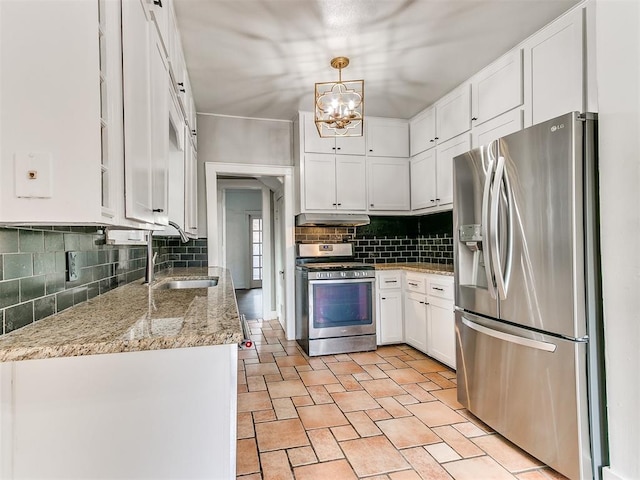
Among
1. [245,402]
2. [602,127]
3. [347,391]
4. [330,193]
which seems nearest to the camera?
[602,127]

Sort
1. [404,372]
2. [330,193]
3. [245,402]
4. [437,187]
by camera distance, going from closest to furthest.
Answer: [245,402] → [404,372] → [437,187] → [330,193]

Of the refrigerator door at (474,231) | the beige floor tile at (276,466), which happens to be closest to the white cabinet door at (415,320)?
the refrigerator door at (474,231)

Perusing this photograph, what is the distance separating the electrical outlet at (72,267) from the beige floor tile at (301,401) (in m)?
1.66

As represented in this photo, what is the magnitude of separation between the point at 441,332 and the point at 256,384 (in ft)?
5.36

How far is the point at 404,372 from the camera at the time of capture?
3105 millimetres

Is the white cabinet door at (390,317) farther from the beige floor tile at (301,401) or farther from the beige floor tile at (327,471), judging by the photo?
the beige floor tile at (327,471)

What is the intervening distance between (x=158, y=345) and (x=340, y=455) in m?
1.41

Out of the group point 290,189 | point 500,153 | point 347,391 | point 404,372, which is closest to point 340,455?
point 347,391

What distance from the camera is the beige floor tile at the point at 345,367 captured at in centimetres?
316

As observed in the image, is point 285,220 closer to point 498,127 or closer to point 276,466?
point 498,127

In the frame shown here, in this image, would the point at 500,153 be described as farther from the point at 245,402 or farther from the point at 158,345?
the point at 245,402

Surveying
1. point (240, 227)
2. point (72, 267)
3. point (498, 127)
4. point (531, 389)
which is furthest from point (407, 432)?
point (240, 227)

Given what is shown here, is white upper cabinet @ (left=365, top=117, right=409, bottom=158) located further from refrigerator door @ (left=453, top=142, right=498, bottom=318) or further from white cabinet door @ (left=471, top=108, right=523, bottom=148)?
refrigerator door @ (left=453, top=142, right=498, bottom=318)

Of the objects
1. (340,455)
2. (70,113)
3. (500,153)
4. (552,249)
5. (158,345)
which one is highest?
(500,153)
